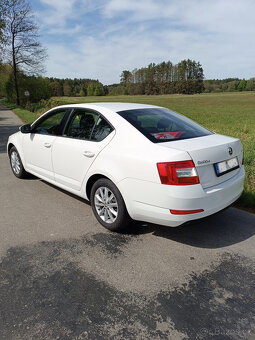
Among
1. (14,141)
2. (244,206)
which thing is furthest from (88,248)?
(14,141)

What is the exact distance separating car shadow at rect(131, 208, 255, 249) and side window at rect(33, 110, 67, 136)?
200 cm

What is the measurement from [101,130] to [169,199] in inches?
54.3

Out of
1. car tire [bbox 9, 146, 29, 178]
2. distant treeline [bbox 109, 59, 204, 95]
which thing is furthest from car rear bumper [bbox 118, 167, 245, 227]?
distant treeline [bbox 109, 59, 204, 95]

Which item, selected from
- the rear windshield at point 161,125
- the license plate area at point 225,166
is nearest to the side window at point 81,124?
the rear windshield at point 161,125

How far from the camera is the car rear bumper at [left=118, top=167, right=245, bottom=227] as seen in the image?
9.06 feet

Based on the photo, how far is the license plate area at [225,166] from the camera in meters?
3.00

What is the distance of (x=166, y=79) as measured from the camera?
133m

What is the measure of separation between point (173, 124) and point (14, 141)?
343 centimetres

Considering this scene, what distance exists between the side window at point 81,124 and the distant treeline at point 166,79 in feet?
413

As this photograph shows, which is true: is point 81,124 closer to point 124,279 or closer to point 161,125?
point 161,125

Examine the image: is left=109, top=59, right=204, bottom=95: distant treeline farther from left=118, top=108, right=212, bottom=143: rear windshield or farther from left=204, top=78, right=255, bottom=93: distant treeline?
left=118, top=108, right=212, bottom=143: rear windshield

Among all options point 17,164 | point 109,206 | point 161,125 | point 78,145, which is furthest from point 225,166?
point 17,164

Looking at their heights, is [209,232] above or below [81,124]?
below

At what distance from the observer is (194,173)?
2.77 m
